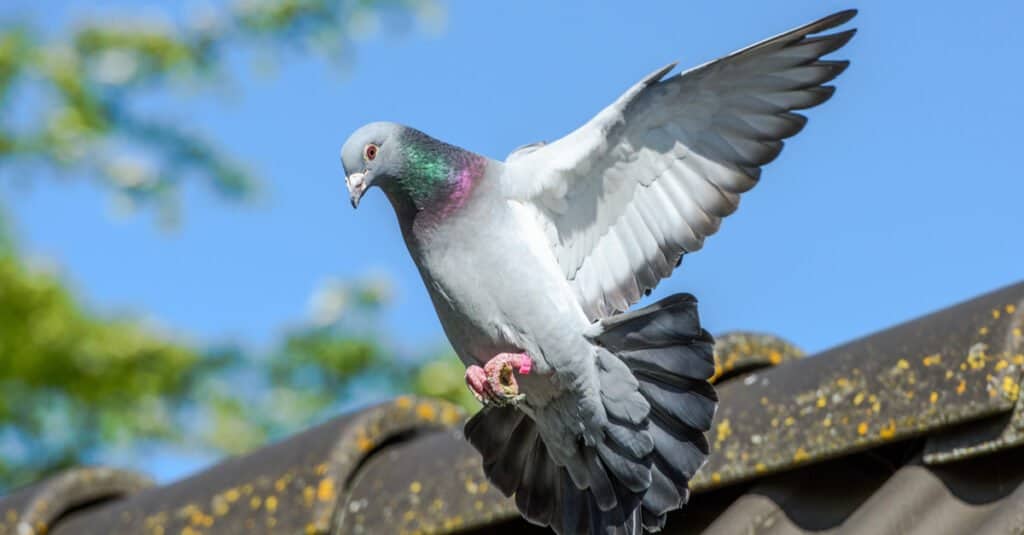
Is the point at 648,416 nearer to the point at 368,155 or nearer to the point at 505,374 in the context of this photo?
the point at 505,374

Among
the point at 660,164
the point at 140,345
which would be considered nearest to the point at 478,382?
the point at 660,164

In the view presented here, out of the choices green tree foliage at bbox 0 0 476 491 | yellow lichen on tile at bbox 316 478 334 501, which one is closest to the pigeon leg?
yellow lichen on tile at bbox 316 478 334 501

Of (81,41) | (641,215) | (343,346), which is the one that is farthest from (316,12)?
(641,215)

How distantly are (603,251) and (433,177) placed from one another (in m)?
0.32

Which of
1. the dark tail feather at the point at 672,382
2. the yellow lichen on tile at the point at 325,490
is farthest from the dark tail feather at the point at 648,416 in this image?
the yellow lichen on tile at the point at 325,490

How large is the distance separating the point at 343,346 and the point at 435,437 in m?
6.45

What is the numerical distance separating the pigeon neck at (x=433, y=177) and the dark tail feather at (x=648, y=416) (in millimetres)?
330

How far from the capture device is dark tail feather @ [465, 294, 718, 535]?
7.54 feet

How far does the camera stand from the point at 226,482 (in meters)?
3.44

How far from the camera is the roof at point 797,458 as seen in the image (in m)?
2.40

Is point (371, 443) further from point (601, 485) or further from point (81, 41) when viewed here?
point (81, 41)

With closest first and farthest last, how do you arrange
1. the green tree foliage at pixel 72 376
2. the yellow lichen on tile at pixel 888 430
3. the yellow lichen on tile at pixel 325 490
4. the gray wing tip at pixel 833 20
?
1. the gray wing tip at pixel 833 20
2. the yellow lichen on tile at pixel 888 430
3. the yellow lichen on tile at pixel 325 490
4. the green tree foliage at pixel 72 376

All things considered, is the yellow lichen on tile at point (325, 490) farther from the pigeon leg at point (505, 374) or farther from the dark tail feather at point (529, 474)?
the pigeon leg at point (505, 374)

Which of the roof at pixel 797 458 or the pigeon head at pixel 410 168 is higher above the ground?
the pigeon head at pixel 410 168
